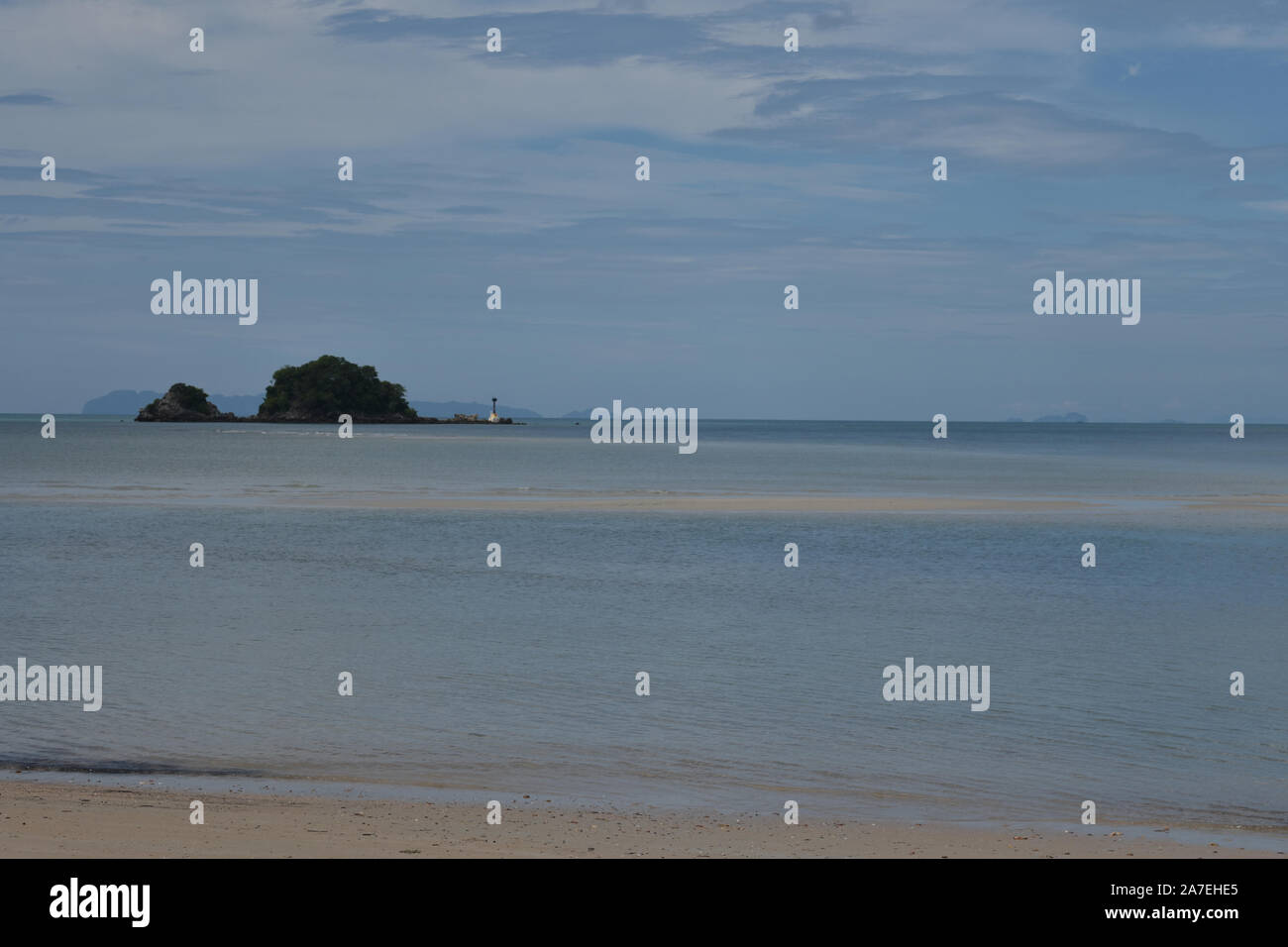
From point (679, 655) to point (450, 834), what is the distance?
918 centimetres

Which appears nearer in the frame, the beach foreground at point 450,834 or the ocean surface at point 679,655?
the beach foreground at point 450,834

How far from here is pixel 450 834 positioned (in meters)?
9.62

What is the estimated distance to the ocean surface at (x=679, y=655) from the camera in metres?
12.0

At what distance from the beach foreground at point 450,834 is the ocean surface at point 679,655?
709 mm

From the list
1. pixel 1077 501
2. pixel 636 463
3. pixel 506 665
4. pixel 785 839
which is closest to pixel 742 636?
pixel 506 665

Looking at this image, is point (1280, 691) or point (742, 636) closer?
point (1280, 691)

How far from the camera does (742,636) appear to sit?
20250 millimetres

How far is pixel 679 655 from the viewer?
61.0 ft

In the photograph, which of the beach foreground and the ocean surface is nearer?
the beach foreground

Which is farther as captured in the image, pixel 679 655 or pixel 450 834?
pixel 679 655

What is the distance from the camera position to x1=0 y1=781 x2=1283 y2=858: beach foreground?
9.05 meters

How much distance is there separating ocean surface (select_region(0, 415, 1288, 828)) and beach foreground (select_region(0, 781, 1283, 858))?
2.33ft

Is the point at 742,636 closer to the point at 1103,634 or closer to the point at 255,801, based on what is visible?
the point at 1103,634
